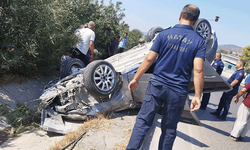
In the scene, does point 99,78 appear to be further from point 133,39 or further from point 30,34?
point 133,39

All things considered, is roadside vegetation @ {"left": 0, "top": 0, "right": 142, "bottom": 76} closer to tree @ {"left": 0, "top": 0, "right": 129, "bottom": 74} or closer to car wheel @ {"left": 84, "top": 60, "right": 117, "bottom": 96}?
tree @ {"left": 0, "top": 0, "right": 129, "bottom": 74}

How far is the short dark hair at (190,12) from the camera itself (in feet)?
8.63

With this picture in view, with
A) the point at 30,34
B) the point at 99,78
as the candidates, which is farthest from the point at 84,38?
the point at 99,78

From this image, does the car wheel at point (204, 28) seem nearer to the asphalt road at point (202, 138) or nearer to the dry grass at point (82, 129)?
the asphalt road at point (202, 138)

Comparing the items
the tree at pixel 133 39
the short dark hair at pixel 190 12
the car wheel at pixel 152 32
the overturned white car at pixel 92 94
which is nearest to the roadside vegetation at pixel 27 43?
the overturned white car at pixel 92 94

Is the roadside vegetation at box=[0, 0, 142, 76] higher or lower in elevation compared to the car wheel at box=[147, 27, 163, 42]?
lower

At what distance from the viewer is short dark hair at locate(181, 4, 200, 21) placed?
2.63m

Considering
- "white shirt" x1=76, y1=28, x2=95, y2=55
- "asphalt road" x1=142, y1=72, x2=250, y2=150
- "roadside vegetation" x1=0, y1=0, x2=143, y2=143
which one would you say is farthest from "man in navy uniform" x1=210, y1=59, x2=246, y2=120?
"roadside vegetation" x1=0, y1=0, x2=143, y2=143

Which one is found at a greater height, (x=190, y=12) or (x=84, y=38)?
(x=190, y=12)

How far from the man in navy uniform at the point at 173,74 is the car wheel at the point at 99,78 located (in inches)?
Answer: 60.1

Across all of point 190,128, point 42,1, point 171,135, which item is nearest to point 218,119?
point 190,128

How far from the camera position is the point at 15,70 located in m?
5.40

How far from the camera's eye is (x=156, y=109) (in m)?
2.65

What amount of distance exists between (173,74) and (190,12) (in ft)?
2.64
